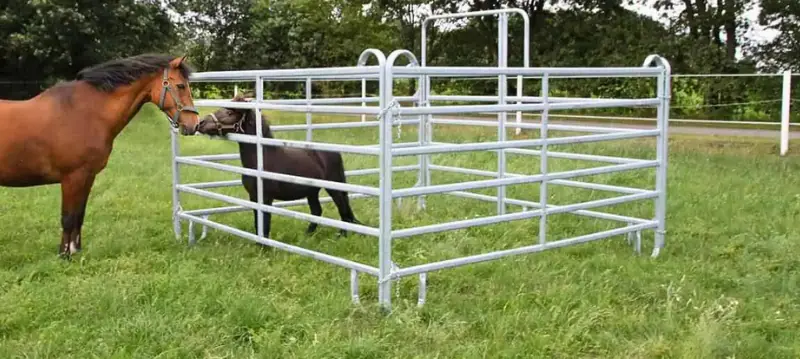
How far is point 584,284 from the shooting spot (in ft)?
14.7

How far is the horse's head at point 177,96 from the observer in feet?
17.0

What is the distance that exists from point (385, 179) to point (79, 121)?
2.55 m

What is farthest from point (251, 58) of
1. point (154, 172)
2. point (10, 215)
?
point (10, 215)

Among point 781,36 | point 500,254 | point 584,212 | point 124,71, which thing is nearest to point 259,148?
point 124,71

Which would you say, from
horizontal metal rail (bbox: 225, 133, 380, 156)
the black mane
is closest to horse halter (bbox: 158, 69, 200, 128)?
the black mane

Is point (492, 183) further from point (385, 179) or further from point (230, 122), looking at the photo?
point (230, 122)

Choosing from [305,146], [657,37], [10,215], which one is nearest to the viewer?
[305,146]

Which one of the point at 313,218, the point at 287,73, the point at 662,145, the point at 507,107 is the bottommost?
the point at 313,218

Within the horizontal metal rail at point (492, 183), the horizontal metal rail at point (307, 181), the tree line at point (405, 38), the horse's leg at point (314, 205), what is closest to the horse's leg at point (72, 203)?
the horizontal metal rail at point (307, 181)

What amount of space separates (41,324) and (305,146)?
1.73 metres

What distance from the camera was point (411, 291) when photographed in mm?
4465

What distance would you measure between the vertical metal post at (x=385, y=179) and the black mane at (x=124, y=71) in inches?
82.4

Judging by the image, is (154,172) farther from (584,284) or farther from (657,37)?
(657,37)

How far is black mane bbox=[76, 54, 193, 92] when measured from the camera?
5281mm
